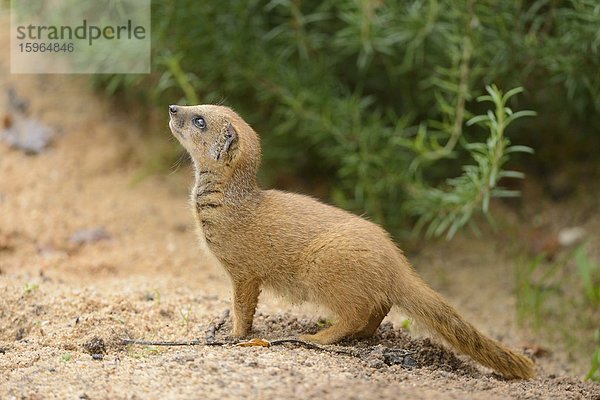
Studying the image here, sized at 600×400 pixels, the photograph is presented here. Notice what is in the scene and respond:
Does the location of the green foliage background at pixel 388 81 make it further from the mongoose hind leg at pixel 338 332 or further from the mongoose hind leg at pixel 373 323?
the mongoose hind leg at pixel 338 332

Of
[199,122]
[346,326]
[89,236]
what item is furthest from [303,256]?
[89,236]

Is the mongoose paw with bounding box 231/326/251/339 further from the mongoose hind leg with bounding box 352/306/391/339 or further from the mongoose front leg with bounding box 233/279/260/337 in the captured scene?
the mongoose hind leg with bounding box 352/306/391/339

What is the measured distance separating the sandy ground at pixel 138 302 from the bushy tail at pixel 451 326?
0.44ft

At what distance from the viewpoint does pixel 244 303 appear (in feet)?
13.3

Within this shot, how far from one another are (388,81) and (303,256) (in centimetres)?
327

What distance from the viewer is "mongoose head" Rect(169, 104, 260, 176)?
14.1 ft

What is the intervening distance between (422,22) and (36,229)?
124 inches

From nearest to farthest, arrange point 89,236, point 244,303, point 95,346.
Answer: point 95,346
point 244,303
point 89,236

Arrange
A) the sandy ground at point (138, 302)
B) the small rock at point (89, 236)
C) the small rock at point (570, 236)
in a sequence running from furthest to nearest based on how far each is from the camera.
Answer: the small rock at point (570, 236) → the small rock at point (89, 236) → the sandy ground at point (138, 302)

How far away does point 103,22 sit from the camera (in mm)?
6352

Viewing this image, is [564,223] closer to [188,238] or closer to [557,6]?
[557,6]

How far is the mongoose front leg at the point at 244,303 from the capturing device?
4059 millimetres

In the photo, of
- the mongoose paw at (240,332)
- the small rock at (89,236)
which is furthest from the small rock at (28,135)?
the mongoose paw at (240,332)

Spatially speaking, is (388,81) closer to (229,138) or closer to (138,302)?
(229,138)
